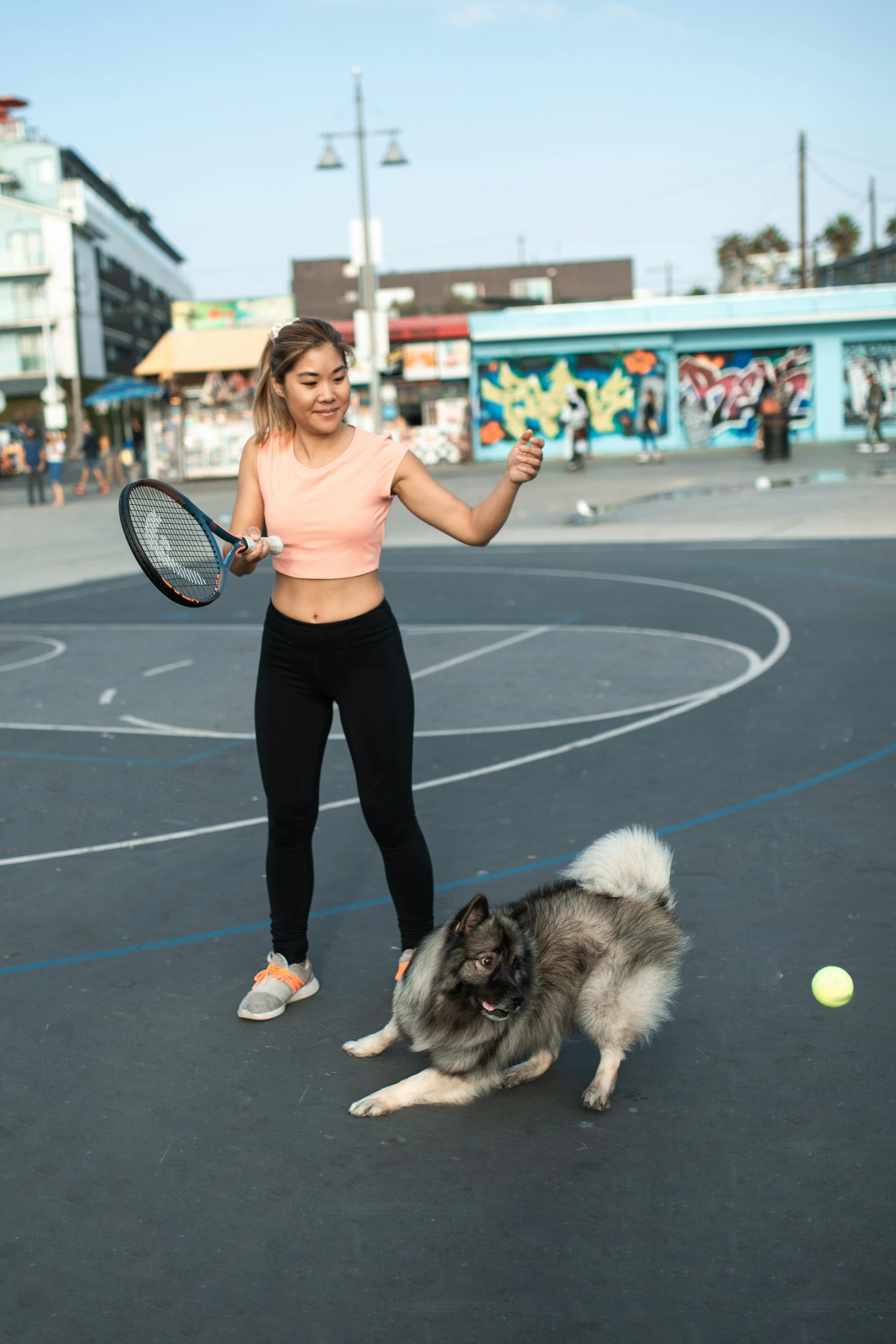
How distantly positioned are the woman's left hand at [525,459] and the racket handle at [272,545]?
787mm

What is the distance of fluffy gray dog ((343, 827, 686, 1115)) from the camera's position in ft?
11.8

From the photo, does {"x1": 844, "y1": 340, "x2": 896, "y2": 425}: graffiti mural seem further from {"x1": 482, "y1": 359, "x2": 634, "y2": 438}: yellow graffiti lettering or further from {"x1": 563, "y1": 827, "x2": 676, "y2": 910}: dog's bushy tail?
{"x1": 563, "y1": 827, "x2": 676, "y2": 910}: dog's bushy tail

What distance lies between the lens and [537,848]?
5922 millimetres

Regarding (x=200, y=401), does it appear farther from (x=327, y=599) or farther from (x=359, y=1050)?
(x=359, y=1050)

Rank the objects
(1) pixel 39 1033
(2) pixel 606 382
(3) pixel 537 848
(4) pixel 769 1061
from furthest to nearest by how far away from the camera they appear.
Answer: (2) pixel 606 382, (3) pixel 537 848, (1) pixel 39 1033, (4) pixel 769 1061

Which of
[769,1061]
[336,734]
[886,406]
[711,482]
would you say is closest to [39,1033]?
[769,1061]

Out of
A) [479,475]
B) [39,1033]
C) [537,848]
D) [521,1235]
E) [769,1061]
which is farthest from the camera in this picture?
[479,475]

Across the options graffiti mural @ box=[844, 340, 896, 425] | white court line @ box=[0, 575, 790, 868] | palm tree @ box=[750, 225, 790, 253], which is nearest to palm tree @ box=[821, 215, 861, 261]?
palm tree @ box=[750, 225, 790, 253]

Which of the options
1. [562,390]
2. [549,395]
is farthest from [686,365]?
[549,395]

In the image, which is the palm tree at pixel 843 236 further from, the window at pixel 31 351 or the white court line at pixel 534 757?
the white court line at pixel 534 757

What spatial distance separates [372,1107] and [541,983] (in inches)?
24.8

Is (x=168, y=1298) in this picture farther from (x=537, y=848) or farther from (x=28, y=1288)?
(x=537, y=848)

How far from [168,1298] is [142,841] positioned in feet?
11.7

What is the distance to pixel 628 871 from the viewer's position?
156 inches
